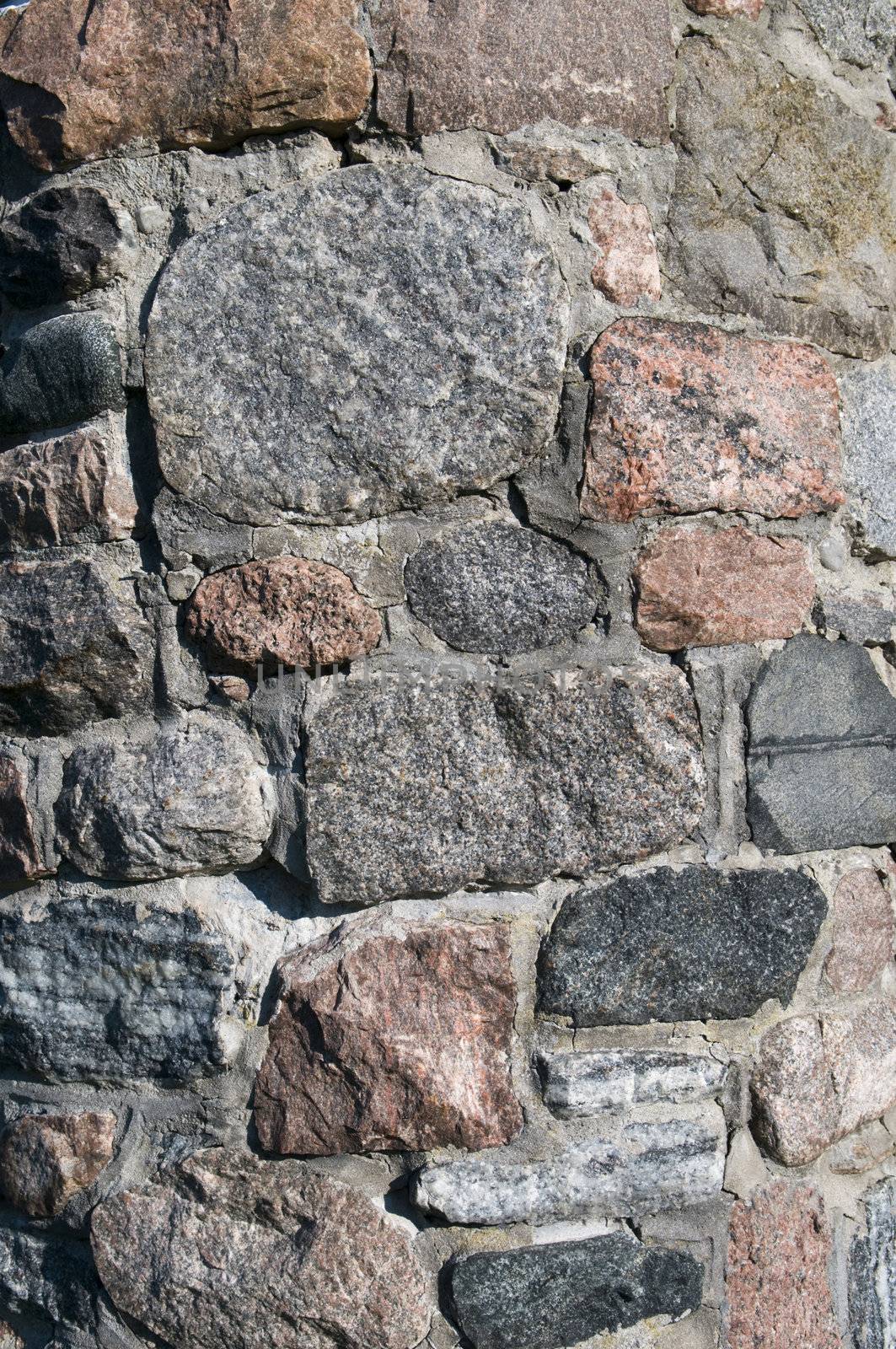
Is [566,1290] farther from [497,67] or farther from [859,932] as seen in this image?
[497,67]

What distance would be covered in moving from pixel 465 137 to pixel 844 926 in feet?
3.66

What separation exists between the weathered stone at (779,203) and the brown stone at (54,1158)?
4.22 feet

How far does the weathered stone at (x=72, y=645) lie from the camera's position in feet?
4.82

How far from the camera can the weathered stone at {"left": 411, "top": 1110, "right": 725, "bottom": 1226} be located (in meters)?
1.36

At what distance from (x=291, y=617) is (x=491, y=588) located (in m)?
0.24

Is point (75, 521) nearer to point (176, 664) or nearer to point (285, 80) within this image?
point (176, 664)

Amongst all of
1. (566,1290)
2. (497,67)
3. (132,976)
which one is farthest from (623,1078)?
(497,67)

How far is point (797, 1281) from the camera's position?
1536mm

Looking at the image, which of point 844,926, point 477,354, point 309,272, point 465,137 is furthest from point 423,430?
point 844,926

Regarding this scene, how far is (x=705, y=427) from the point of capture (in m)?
1.49

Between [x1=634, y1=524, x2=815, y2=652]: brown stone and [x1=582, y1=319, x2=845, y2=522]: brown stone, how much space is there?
5 cm

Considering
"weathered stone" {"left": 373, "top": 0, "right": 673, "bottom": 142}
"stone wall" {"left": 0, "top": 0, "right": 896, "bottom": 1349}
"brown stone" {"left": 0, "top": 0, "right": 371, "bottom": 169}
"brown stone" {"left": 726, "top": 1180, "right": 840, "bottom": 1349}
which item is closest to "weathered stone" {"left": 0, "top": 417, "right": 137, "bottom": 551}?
"stone wall" {"left": 0, "top": 0, "right": 896, "bottom": 1349}

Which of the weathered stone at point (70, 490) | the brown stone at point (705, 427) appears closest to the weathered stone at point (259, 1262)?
the weathered stone at point (70, 490)

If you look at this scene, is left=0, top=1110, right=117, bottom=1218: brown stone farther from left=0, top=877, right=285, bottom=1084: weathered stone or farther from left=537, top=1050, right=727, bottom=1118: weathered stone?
left=537, top=1050, right=727, bottom=1118: weathered stone
